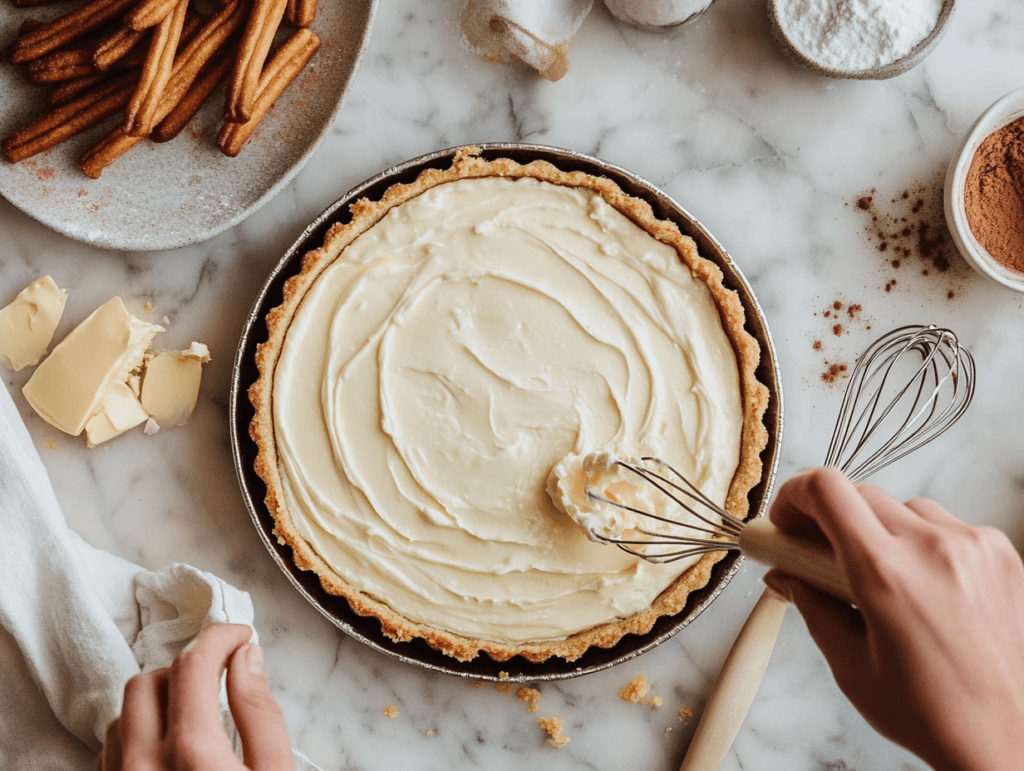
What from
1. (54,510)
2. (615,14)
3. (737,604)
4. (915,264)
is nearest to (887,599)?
(737,604)

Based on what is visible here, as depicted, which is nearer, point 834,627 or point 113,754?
point 834,627

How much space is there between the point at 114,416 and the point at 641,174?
1814 mm

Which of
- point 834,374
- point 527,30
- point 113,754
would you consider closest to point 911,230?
point 834,374

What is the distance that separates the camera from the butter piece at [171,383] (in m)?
2.56

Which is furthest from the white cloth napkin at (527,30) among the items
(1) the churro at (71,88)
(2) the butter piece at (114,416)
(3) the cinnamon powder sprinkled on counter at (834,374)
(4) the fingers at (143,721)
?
(4) the fingers at (143,721)

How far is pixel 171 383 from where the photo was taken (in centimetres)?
256

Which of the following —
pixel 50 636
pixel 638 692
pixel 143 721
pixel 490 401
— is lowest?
pixel 50 636

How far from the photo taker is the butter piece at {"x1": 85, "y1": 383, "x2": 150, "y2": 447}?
99.8 inches

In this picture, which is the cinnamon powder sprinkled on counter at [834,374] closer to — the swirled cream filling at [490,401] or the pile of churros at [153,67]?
the swirled cream filling at [490,401]

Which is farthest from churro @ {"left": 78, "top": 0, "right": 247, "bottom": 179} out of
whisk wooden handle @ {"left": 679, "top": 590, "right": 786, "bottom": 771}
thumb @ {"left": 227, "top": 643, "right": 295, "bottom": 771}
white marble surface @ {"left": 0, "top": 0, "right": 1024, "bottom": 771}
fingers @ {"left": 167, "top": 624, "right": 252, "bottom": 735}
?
whisk wooden handle @ {"left": 679, "top": 590, "right": 786, "bottom": 771}

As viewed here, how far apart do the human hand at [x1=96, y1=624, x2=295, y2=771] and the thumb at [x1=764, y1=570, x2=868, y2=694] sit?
1067 mm

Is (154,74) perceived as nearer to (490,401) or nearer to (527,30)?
(527,30)

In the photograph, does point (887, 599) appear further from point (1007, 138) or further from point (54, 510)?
point (54, 510)

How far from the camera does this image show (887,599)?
4.35 ft
